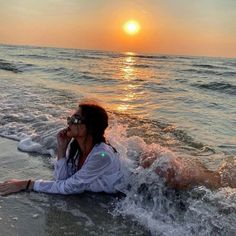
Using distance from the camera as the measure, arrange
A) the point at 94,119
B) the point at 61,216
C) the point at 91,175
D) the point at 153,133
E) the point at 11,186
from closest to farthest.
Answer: the point at 61,216 < the point at 94,119 < the point at 91,175 < the point at 11,186 < the point at 153,133

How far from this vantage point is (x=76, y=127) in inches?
185

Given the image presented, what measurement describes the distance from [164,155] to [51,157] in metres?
2.19

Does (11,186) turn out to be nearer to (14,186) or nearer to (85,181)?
(14,186)

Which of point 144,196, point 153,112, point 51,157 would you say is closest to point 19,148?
point 51,157

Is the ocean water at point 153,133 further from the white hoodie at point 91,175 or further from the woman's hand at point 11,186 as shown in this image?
the woman's hand at point 11,186

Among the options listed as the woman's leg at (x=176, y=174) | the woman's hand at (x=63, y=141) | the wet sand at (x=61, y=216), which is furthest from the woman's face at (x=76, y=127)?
the woman's leg at (x=176, y=174)

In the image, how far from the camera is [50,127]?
27.3 feet

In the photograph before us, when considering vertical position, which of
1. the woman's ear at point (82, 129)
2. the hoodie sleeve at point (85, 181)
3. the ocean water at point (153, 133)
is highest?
the woman's ear at point (82, 129)

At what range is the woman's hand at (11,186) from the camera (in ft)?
16.1

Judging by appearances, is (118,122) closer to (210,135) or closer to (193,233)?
(210,135)

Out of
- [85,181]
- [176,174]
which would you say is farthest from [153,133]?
[85,181]

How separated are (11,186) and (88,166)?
958mm

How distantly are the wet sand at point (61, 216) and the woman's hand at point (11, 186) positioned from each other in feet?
0.25

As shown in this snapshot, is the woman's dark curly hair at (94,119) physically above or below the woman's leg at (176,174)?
above
